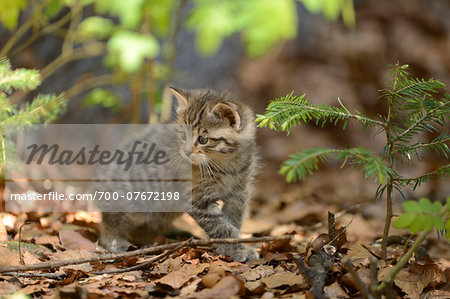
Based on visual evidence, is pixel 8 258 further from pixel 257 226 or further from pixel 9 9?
pixel 257 226

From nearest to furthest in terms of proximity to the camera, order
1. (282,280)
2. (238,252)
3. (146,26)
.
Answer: (282,280) < (238,252) < (146,26)

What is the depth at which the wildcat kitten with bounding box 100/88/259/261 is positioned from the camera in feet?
9.30

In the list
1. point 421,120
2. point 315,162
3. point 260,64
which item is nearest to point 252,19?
point 315,162

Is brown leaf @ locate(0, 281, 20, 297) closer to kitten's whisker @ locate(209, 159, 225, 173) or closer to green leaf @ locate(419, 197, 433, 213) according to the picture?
kitten's whisker @ locate(209, 159, 225, 173)

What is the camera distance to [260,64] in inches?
254

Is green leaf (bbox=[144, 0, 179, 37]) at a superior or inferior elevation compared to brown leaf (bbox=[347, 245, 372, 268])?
superior

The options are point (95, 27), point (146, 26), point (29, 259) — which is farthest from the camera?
point (146, 26)

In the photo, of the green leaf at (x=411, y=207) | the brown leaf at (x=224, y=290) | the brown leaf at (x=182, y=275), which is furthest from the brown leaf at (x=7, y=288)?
the green leaf at (x=411, y=207)

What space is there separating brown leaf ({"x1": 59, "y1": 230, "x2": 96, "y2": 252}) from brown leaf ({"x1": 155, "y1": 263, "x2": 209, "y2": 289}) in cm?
78

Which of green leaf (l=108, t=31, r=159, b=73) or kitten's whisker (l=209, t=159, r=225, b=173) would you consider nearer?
A: kitten's whisker (l=209, t=159, r=225, b=173)

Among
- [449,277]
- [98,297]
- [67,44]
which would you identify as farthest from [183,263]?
[67,44]

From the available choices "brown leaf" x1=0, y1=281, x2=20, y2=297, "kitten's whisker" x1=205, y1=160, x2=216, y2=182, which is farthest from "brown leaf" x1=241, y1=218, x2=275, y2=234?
"brown leaf" x1=0, y1=281, x2=20, y2=297

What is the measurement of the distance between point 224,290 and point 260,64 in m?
5.04

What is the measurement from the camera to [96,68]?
Answer: 5109 mm
